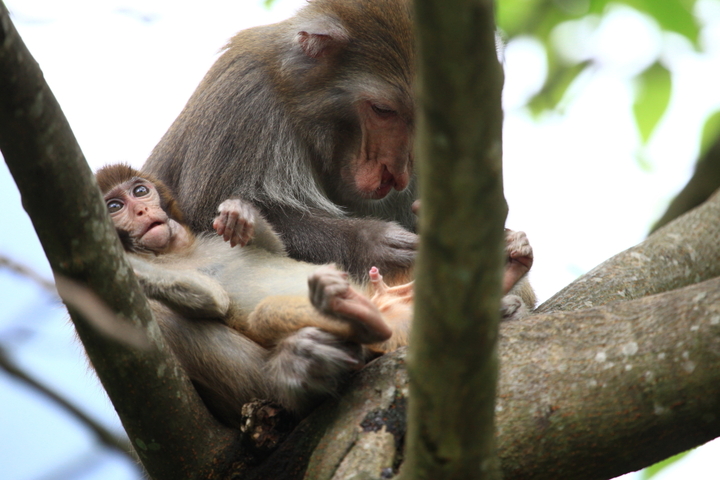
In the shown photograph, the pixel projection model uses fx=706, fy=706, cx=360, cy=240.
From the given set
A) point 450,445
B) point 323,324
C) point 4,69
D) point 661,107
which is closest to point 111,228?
point 4,69

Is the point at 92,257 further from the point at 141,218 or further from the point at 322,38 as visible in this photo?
→ the point at 322,38

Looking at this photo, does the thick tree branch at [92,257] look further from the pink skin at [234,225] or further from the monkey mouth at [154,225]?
the monkey mouth at [154,225]

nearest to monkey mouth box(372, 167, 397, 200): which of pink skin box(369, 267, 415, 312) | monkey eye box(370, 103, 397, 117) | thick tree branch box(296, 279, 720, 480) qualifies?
monkey eye box(370, 103, 397, 117)

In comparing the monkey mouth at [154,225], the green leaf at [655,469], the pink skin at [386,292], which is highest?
the pink skin at [386,292]

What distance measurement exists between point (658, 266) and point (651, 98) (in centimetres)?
120

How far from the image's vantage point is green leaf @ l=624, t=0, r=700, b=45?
4.19 m

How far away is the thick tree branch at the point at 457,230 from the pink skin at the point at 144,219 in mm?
2149

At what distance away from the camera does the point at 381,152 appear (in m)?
3.91

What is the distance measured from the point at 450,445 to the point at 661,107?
3483mm

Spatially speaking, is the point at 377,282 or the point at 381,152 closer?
the point at 377,282

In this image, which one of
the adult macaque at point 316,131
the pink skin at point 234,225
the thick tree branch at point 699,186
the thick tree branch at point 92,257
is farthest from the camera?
the thick tree branch at point 699,186

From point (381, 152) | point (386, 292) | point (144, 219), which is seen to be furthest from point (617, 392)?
point (144, 219)

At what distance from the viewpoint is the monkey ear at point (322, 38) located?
3.90m

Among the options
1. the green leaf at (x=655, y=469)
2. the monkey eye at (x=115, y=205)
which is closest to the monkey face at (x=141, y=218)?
the monkey eye at (x=115, y=205)
